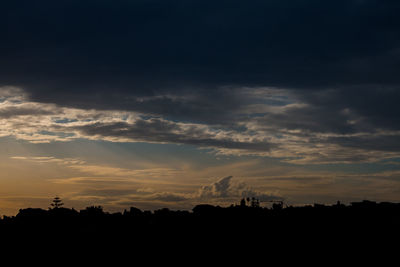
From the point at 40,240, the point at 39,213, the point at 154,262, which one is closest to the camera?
the point at 154,262

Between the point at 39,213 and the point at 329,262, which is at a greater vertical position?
the point at 39,213

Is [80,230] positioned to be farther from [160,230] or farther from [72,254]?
[160,230]

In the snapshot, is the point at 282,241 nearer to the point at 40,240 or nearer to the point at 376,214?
the point at 376,214

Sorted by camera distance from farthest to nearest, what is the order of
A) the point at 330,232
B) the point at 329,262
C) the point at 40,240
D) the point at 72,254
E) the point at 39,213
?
the point at 39,213
the point at 40,240
the point at 72,254
the point at 330,232
the point at 329,262

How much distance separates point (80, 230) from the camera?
485 ft

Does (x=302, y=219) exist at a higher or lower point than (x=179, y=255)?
higher

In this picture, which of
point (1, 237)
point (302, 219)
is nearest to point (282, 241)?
point (302, 219)

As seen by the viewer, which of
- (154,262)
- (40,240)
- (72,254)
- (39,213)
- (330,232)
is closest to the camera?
(330,232)

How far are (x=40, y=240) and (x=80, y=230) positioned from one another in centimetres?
1140

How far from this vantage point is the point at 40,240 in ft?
477

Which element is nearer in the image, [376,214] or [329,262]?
[329,262]

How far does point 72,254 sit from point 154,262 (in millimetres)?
25914

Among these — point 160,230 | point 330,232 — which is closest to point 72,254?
point 160,230

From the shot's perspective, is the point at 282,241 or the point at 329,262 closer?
the point at 329,262
